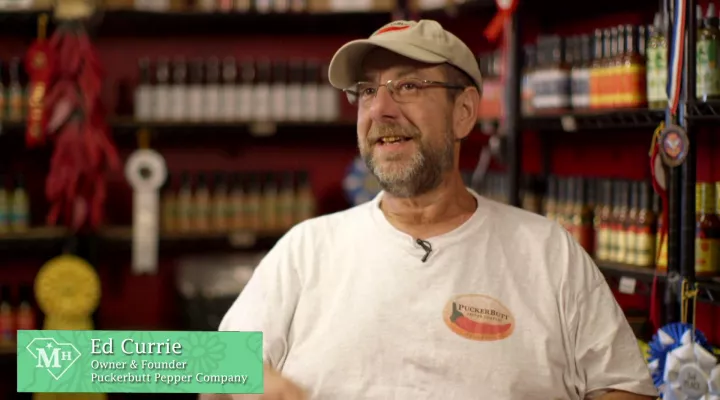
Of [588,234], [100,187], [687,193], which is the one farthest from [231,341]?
[100,187]

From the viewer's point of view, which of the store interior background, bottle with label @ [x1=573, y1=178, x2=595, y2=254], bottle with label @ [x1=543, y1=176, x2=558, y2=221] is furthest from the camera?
the store interior background

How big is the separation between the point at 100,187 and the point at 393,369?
2600mm

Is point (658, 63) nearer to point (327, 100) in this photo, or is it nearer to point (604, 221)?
point (604, 221)

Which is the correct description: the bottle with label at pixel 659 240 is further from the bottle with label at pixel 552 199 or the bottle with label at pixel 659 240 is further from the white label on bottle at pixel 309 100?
the white label on bottle at pixel 309 100

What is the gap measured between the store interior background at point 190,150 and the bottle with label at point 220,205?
6cm

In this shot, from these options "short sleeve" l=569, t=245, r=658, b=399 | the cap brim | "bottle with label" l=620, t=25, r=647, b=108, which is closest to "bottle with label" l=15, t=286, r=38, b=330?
"bottle with label" l=620, t=25, r=647, b=108

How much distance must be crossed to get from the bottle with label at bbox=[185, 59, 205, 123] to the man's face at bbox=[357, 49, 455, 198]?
249cm

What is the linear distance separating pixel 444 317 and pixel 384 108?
354 mm

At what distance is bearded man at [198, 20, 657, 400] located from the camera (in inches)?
56.1

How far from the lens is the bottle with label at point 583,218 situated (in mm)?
2977

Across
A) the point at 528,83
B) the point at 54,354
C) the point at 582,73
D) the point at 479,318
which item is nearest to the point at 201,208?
the point at 528,83

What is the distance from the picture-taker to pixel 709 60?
239 cm

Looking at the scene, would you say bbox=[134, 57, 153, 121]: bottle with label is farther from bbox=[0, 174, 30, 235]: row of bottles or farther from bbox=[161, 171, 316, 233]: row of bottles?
bbox=[0, 174, 30, 235]: row of bottles

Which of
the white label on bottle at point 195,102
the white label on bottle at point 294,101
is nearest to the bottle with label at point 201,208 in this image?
the white label on bottle at point 195,102
